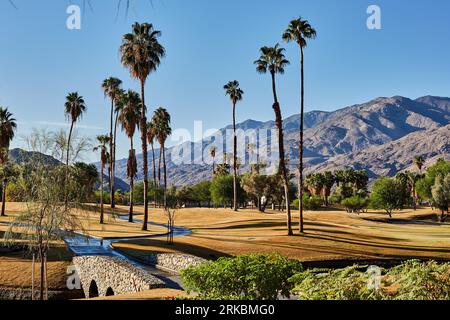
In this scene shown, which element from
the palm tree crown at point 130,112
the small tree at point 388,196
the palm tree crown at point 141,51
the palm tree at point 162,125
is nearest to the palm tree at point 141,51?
the palm tree crown at point 141,51

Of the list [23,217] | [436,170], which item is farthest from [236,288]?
[436,170]

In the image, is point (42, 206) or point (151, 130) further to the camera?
point (151, 130)

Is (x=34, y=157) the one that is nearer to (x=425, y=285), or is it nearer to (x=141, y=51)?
(x=425, y=285)

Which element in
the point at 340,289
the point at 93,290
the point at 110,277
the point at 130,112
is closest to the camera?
the point at 340,289

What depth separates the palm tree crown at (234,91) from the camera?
303ft

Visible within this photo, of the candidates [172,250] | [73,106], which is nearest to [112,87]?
[73,106]

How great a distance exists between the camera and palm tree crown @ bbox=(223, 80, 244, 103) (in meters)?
92.4

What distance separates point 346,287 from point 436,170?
133368mm

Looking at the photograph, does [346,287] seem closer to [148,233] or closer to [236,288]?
[236,288]

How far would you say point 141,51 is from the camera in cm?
5534

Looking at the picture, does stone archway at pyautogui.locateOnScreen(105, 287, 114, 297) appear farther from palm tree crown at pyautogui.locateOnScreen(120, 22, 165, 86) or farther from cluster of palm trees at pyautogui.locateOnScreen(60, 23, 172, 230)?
palm tree crown at pyautogui.locateOnScreen(120, 22, 165, 86)

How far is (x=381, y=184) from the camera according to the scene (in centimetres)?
10656

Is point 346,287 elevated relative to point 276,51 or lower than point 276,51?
lower

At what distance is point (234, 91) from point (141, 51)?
39.5 m
